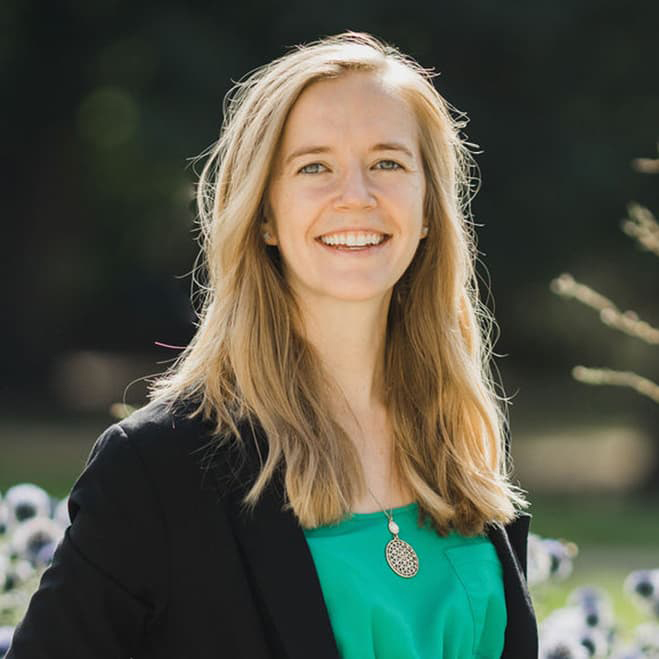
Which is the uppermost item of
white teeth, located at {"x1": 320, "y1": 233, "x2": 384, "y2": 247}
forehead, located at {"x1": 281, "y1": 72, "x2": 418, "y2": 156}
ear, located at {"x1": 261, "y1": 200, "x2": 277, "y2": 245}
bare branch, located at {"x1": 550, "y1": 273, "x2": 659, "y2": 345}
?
forehead, located at {"x1": 281, "y1": 72, "x2": 418, "y2": 156}

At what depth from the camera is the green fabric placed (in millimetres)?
2318

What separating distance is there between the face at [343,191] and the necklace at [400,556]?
1.55ft

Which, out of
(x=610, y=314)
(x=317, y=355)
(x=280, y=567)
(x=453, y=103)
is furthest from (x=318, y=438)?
(x=453, y=103)

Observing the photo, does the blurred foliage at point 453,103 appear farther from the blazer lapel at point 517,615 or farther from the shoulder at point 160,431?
the shoulder at point 160,431

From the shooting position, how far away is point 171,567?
2.18 metres

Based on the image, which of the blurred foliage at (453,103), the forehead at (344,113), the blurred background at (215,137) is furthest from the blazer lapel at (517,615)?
the blurred foliage at (453,103)

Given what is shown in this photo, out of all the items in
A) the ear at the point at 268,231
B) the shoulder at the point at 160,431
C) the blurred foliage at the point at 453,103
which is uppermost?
the blurred foliage at the point at 453,103

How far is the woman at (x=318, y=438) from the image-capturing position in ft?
7.18

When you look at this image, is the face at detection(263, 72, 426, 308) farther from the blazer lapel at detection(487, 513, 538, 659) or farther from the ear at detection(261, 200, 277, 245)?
the blazer lapel at detection(487, 513, 538, 659)

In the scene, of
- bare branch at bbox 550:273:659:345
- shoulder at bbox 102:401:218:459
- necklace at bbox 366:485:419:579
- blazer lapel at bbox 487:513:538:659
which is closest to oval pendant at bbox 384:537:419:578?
necklace at bbox 366:485:419:579

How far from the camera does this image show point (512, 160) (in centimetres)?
1256

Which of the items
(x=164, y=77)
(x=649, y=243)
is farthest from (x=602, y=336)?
(x=649, y=243)

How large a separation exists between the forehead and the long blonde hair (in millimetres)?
23

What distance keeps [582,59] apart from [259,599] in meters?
11.1
